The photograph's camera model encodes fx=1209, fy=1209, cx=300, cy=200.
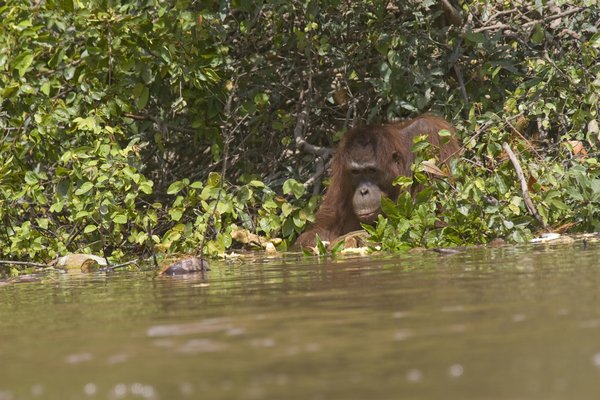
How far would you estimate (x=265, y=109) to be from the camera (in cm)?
920

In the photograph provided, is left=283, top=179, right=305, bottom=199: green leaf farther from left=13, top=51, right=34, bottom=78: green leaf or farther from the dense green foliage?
left=13, top=51, right=34, bottom=78: green leaf

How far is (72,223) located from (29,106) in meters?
1.38

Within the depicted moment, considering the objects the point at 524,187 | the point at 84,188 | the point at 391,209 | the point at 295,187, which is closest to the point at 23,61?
the point at 84,188

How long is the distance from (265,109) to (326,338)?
654 centimetres

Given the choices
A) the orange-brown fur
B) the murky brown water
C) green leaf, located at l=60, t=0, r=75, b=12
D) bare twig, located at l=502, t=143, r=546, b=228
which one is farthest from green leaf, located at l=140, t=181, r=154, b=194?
the murky brown water

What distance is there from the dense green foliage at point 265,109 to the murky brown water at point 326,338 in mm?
2383

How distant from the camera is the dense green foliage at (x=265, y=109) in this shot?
7.09 meters

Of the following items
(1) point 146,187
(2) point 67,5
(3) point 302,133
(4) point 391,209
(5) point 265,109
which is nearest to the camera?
(4) point 391,209

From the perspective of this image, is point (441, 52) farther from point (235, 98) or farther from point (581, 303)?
point (581, 303)

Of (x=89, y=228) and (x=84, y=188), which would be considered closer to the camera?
(x=84, y=188)

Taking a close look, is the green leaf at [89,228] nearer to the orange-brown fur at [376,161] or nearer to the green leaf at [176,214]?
the green leaf at [176,214]

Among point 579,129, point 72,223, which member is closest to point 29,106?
point 72,223

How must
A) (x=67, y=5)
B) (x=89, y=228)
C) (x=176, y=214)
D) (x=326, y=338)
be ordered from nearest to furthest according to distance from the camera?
(x=326, y=338) → (x=67, y=5) → (x=89, y=228) → (x=176, y=214)

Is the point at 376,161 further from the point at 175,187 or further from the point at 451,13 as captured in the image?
the point at 175,187
